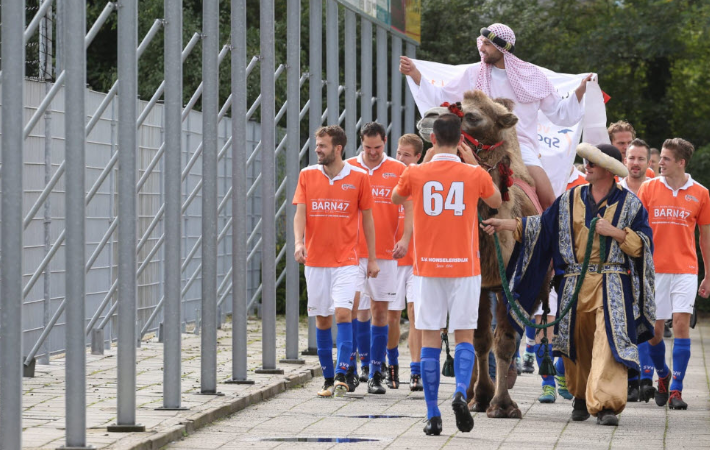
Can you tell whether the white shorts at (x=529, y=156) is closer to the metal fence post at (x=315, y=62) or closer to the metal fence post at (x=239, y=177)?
the metal fence post at (x=239, y=177)

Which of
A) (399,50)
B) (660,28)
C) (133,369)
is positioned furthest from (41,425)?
(660,28)

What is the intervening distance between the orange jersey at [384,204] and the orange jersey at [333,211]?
2.15 feet

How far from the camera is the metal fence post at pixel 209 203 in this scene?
10039 millimetres

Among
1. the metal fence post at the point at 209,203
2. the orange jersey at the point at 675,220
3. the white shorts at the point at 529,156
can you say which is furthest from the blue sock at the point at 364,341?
the orange jersey at the point at 675,220

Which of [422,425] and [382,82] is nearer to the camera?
[422,425]

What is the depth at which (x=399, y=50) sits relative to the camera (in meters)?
16.9

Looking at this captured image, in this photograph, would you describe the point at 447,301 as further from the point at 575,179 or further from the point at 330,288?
the point at 575,179

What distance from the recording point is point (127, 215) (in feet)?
26.8

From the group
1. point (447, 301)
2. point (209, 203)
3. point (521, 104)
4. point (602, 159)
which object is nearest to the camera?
point (447, 301)

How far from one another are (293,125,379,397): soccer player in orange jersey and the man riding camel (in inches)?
34.5

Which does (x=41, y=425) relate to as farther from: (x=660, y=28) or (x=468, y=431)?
(x=660, y=28)

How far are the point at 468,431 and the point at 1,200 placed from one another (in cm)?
309

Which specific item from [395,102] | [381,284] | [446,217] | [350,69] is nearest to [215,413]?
[446,217]

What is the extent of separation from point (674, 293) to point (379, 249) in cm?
240
